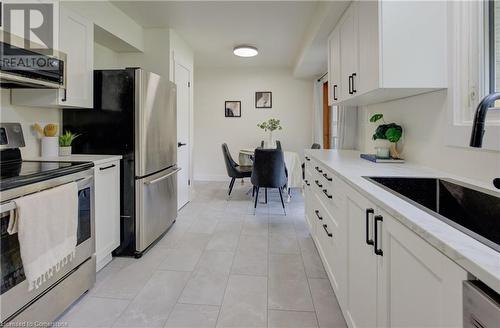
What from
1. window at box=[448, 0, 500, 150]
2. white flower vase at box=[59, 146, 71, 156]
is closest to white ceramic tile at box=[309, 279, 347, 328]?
window at box=[448, 0, 500, 150]

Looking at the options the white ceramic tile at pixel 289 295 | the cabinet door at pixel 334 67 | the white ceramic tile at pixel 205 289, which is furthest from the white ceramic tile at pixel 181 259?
the cabinet door at pixel 334 67

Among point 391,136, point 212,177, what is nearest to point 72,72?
point 391,136

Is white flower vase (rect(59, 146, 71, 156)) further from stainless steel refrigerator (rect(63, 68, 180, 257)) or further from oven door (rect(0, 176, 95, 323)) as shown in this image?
oven door (rect(0, 176, 95, 323))

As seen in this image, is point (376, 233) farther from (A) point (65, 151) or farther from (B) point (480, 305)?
(A) point (65, 151)

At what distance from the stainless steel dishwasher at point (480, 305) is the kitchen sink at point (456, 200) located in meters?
0.29

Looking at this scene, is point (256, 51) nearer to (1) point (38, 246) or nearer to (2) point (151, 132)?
(2) point (151, 132)

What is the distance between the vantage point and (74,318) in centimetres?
163

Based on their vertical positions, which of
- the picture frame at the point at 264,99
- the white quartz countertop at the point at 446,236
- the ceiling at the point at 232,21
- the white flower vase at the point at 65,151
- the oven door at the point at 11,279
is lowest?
the oven door at the point at 11,279

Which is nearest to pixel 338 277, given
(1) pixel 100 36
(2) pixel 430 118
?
(2) pixel 430 118

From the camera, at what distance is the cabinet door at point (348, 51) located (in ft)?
7.19

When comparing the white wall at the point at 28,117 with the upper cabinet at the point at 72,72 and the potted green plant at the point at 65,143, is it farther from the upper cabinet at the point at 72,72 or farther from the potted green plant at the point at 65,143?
the potted green plant at the point at 65,143

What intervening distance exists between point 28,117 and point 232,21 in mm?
2374

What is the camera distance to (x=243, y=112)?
6.12m

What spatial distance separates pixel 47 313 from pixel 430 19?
2.67m
